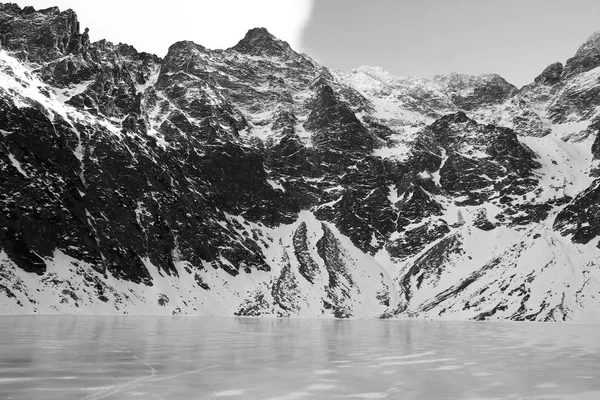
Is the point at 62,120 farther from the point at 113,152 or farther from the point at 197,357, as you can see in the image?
the point at 197,357

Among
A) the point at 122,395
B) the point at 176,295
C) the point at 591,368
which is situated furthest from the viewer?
the point at 176,295

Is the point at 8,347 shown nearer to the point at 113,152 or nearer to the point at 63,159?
the point at 63,159

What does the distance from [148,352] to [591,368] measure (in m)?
A: 24.8

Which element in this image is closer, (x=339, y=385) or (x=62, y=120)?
(x=339, y=385)

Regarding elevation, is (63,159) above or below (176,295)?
above

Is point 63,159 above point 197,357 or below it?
above

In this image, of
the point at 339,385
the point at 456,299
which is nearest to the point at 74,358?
the point at 339,385

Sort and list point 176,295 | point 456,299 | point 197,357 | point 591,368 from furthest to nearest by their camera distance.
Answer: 1. point 456,299
2. point 176,295
3. point 197,357
4. point 591,368

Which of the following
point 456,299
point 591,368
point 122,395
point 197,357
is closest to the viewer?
point 122,395

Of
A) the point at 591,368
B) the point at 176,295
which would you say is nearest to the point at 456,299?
the point at 176,295

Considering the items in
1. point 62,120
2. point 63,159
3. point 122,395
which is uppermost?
point 62,120

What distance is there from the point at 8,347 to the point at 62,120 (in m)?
162

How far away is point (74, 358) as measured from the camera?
2864 cm

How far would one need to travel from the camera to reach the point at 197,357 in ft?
102
